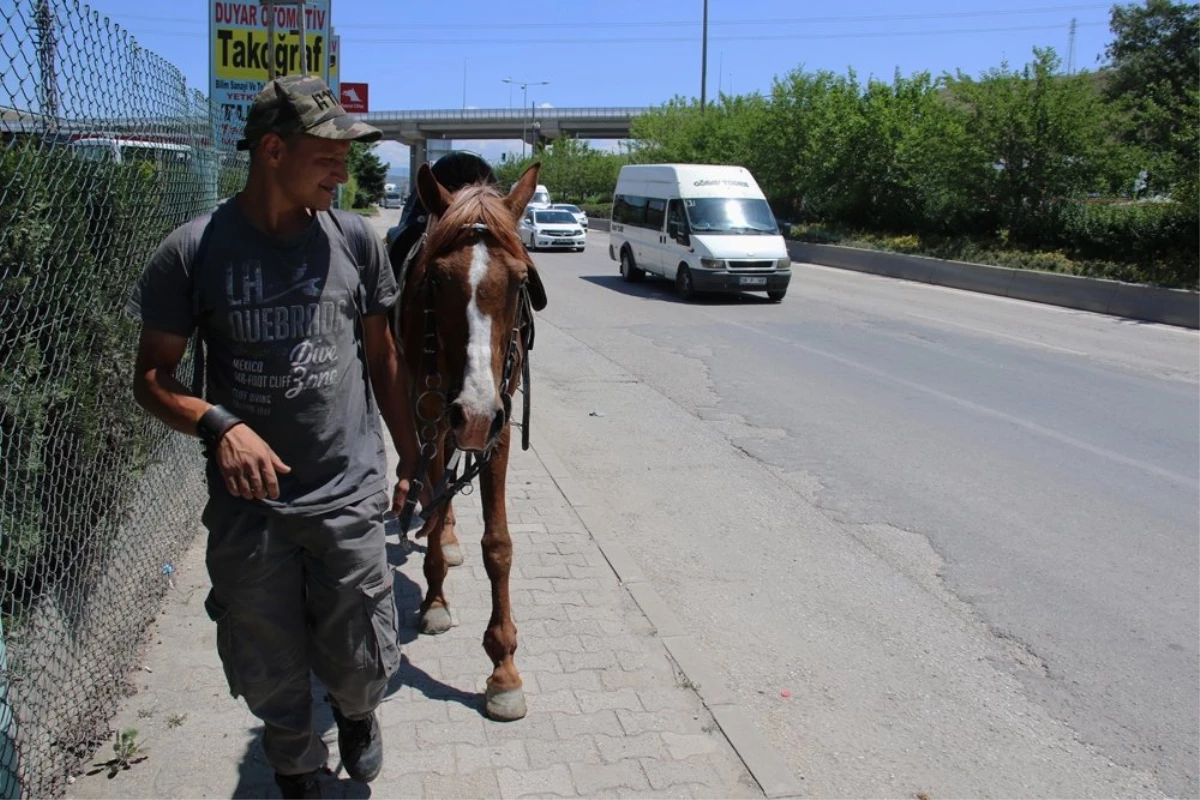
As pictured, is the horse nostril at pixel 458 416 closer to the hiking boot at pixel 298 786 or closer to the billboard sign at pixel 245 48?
the hiking boot at pixel 298 786

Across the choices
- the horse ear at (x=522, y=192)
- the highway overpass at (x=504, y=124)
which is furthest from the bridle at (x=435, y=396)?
the highway overpass at (x=504, y=124)

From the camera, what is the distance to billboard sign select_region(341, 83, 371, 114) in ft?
49.3

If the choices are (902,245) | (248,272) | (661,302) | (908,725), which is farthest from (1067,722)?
(902,245)

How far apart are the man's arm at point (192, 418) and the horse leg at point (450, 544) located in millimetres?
2808

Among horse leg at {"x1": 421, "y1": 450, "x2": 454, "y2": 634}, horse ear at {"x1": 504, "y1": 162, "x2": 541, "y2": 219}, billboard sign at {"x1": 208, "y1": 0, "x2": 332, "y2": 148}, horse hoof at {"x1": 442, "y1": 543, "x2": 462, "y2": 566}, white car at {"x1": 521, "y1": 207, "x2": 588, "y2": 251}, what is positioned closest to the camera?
horse ear at {"x1": 504, "y1": 162, "x2": 541, "y2": 219}

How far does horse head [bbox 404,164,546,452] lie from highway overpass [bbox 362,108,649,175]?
90.1 m

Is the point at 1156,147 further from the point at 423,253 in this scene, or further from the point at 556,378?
the point at 423,253

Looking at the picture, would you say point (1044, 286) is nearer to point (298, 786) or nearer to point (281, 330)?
point (298, 786)

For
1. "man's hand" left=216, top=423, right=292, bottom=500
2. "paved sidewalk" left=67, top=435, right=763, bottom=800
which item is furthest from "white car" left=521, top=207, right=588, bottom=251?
"man's hand" left=216, top=423, right=292, bottom=500

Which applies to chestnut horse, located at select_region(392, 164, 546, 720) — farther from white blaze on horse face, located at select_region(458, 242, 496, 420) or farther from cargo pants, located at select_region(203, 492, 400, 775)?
cargo pants, located at select_region(203, 492, 400, 775)

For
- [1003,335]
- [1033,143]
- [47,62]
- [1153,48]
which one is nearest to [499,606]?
[47,62]

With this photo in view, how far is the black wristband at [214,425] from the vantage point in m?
2.62

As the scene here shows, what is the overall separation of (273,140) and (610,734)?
→ 2.43 m

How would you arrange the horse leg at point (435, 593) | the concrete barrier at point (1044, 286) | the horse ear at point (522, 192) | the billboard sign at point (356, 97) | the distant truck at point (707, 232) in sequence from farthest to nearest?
the distant truck at point (707, 232)
the concrete barrier at point (1044, 286)
the billboard sign at point (356, 97)
the horse leg at point (435, 593)
the horse ear at point (522, 192)
